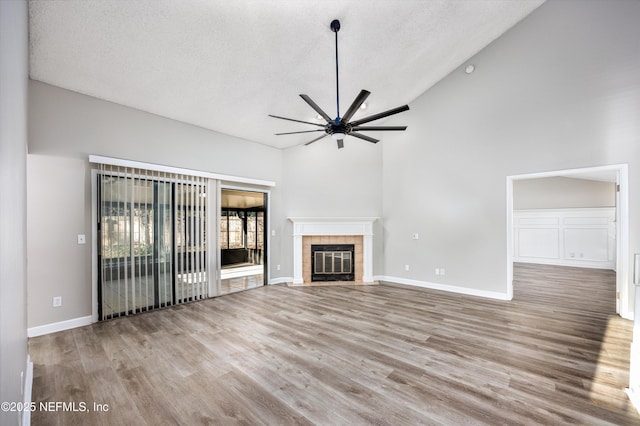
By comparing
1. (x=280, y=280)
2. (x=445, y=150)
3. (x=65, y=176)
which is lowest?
(x=280, y=280)

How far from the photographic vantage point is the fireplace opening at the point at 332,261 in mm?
5910

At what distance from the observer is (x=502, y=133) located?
4684 mm

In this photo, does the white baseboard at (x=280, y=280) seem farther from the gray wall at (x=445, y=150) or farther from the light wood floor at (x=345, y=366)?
the light wood floor at (x=345, y=366)

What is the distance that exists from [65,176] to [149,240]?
1298mm

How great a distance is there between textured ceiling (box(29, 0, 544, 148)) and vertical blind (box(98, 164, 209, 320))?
1178 millimetres

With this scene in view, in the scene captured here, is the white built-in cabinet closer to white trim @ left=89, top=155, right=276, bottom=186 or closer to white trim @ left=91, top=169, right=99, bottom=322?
white trim @ left=89, top=155, right=276, bottom=186

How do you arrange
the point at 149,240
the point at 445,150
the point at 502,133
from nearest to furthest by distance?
1. the point at 149,240
2. the point at 502,133
3. the point at 445,150

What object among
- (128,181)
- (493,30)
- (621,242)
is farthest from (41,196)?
(621,242)

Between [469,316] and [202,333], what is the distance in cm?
371

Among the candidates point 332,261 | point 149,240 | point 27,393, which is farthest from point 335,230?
point 27,393

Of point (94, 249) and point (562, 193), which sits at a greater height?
point (562, 193)

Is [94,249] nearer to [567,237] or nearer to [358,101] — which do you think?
[358,101]

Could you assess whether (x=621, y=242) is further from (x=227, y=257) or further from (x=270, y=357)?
(x=227, y=257)

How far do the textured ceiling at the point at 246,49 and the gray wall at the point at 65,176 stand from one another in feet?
0.78
